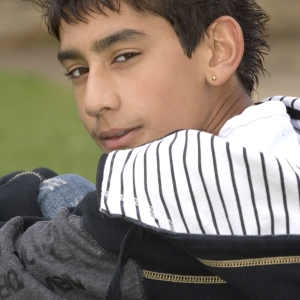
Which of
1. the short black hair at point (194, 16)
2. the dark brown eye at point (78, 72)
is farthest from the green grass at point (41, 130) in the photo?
the dark brown eye at point (78, 72)

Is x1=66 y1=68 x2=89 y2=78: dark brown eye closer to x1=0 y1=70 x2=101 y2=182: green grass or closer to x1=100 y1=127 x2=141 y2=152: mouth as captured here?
x1=100 y1=127 x2=141 y2=152: mouth

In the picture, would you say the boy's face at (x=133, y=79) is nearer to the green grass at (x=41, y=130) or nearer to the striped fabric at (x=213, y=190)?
the striped fabric at (x=213, y=190)

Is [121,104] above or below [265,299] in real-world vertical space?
above

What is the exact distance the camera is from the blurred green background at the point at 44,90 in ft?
15.9

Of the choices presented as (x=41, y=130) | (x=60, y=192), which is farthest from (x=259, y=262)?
(x=41, y=130)

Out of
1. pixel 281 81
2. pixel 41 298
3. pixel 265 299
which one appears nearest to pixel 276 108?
pixel 265 299

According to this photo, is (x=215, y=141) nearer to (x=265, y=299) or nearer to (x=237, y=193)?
(x=237, y=193)

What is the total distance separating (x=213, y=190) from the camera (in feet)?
3.55

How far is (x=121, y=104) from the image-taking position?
154 centimetres

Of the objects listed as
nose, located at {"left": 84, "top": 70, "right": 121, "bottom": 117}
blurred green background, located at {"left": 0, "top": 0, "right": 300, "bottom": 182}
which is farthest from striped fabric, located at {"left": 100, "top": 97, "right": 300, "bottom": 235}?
blurred green background, located at {"left": 0, "top": 0, "right": 300, "bottom": 182}

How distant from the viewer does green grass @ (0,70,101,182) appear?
471 cm

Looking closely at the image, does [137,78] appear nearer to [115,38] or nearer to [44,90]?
[115,38]

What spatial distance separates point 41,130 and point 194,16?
3909mm

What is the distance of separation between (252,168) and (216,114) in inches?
24.1
